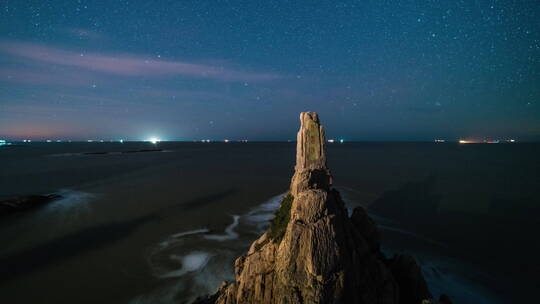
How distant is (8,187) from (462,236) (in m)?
87.1

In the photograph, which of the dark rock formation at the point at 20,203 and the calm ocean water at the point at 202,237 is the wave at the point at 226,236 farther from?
the dark rock formation at the point at 20,203

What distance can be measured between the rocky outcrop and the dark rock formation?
4201cm

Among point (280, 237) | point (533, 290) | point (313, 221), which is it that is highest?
point (313, 221)

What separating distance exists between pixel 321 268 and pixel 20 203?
51778 mm

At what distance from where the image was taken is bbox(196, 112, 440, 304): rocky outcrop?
1212 cm

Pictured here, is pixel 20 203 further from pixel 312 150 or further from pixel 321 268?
pixel 321 268

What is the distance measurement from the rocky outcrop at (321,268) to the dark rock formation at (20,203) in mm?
42011

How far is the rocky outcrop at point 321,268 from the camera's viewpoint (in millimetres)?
12125

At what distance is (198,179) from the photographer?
68.5 metres

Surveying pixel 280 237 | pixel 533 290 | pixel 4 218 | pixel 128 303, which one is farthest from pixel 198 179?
pixel 533 290

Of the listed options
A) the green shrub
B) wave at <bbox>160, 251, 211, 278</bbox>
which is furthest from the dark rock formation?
the green shrub

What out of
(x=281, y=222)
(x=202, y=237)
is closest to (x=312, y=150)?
(x=281, y=222)

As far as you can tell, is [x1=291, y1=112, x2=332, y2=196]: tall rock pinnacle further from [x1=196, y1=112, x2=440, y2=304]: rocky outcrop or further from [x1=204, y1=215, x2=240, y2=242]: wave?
[x1=204, y1=215, x2=240, y2=242]: wave

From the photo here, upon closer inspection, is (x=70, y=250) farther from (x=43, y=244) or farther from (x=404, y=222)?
(x=404, y=222)
